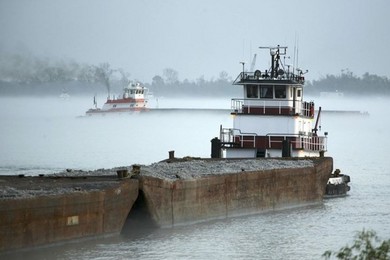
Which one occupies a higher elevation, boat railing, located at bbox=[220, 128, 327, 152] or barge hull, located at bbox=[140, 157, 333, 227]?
boat railing, located at bbox=[220, 128, 327, 152]

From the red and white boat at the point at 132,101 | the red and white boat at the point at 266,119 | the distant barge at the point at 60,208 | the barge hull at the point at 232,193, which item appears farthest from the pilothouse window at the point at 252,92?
the red and white boat at the point at 132,101

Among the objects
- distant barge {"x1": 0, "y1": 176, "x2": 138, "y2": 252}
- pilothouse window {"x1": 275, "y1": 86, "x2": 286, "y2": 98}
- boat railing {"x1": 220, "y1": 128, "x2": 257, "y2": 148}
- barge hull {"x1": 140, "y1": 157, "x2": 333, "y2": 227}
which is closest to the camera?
distant barge {"x1": 0, "y1": 176, "x2": 138, "y2": 252}

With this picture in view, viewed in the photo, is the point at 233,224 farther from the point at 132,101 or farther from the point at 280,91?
the point at 132,101

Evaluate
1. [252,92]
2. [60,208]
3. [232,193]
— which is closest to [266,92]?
[252,92]

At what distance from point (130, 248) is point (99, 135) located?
369ft

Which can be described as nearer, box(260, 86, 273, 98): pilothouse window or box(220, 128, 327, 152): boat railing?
box(220, 128, 327, 152): boat railing

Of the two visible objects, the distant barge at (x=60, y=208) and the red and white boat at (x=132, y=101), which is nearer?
the distant barge at (x=60, y=208)

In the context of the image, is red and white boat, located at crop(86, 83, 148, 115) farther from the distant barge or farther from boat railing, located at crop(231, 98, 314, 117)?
the distant barge

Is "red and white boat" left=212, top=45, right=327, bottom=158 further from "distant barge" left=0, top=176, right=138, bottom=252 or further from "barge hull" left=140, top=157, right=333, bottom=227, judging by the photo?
"distant barge" left=0, top=176, right=138, bottom=252

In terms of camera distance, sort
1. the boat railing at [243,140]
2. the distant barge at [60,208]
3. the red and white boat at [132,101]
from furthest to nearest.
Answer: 1. the red and white boat at [132,101]
2. the boat railing at [243,140]
3. the distant barge at [60,208]

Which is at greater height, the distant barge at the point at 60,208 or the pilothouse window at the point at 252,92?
the pilothouse window at the point at 252,92

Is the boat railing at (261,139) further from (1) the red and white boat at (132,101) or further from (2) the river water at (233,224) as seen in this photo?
(1) the red and white boat at (132,101)

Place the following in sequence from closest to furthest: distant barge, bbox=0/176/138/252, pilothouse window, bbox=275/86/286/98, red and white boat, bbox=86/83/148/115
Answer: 1. distant barge, bbox=0/176/138/252
2. pilothouse window, bbox=275/86/286/98
3. red and white boat, bbox=86/83/148/115

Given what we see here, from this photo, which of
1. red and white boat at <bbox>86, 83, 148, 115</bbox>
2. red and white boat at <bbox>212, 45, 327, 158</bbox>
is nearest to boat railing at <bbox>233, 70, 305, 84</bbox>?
red and white boat at <bbox>212, 45, 327, 158</bbox>
